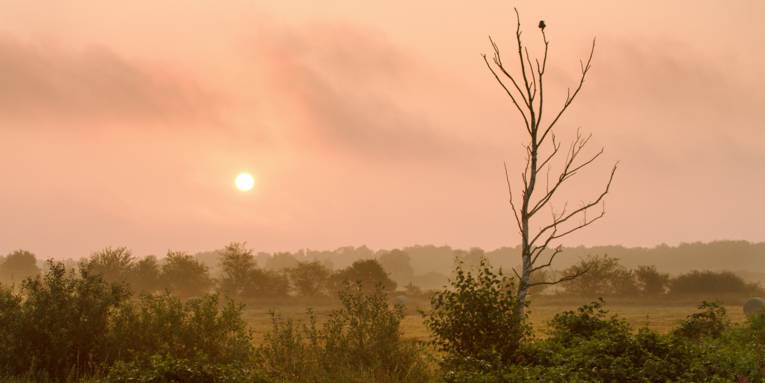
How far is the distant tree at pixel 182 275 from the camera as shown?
67.8m

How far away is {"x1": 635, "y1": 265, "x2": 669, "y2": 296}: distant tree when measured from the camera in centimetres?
6309

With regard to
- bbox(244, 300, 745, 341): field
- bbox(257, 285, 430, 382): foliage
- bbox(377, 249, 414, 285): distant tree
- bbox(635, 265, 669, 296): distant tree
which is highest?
bbox(377, 249, 414, 285): distant tree

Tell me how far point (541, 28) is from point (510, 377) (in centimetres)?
980

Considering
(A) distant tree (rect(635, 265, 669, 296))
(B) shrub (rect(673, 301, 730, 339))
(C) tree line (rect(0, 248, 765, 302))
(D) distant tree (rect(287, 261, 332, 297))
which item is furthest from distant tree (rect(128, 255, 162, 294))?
(B) shrub (rect(673, 301, 730, 339))

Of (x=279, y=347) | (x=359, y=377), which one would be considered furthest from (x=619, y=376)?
(x=279, y=347)

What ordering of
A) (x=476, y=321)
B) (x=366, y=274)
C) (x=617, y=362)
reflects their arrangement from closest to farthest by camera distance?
(x=617, y=362)
(x=476, y=321)
(x=366, y=274)

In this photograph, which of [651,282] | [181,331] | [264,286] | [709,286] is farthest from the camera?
[264,286]

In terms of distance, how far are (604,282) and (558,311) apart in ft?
58.9

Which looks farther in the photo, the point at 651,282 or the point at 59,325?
the point at 651,282

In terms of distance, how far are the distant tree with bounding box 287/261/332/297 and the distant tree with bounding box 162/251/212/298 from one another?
9.55 m

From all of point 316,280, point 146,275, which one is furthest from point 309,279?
point 146,275

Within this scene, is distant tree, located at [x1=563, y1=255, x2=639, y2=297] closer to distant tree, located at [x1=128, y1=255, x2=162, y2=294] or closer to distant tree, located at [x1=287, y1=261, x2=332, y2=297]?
distant tree, located at [x1=287, y1=261, x2=332, y2=297]

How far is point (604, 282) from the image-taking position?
2581 inches

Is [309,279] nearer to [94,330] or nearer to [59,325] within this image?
[94,330]
